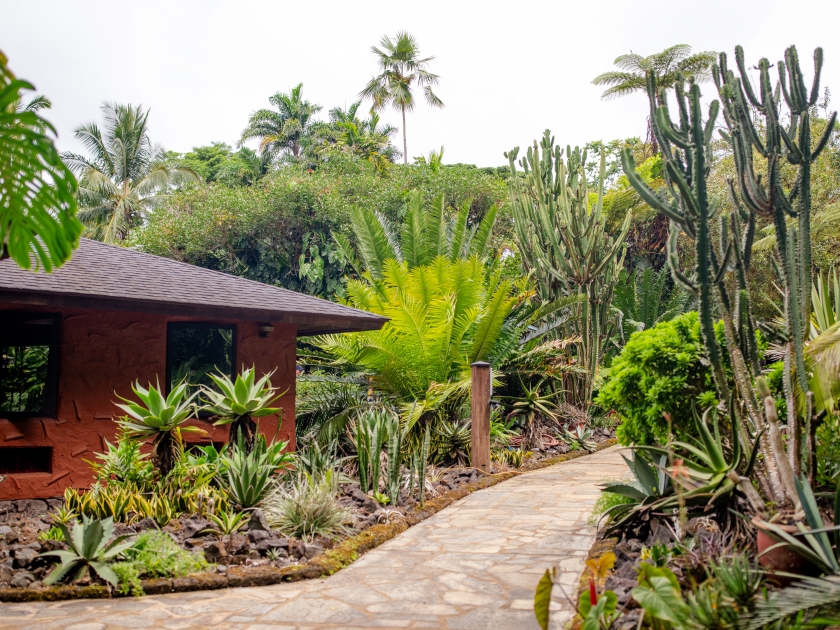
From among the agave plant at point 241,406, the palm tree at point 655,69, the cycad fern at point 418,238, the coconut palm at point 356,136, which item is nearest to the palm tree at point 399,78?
the coconut palm at point 356,136

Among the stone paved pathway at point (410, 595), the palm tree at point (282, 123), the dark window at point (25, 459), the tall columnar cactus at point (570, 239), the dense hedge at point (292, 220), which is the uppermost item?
the palm tree at point (282, 123)

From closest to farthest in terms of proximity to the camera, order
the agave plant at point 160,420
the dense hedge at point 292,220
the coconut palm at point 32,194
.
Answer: the coconut palm at point 32,194, the agave plant at point 160,420, the dense hedge at point 292,220

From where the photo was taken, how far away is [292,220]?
71.0 feet

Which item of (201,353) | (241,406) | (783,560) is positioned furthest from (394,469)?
(201,353)

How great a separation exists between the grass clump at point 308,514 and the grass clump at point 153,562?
0.87 meters

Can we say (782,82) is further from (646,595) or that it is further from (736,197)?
(646,595)

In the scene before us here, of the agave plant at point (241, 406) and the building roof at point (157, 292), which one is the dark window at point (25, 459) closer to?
the building roof at point (157, 292)

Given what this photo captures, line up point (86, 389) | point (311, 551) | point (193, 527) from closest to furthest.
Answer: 1. point (311, 551)
2. point (193, 527)
3. point (86, 389)

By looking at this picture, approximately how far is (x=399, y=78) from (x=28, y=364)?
76.8 ft

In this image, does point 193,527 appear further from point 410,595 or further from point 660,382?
point 660,382

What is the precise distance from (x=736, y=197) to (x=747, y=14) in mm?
2871

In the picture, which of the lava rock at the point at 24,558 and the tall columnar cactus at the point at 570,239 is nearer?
the lava rock at the point at 24,558

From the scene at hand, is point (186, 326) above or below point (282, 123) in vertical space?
below

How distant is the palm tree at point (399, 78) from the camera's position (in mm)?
29406
